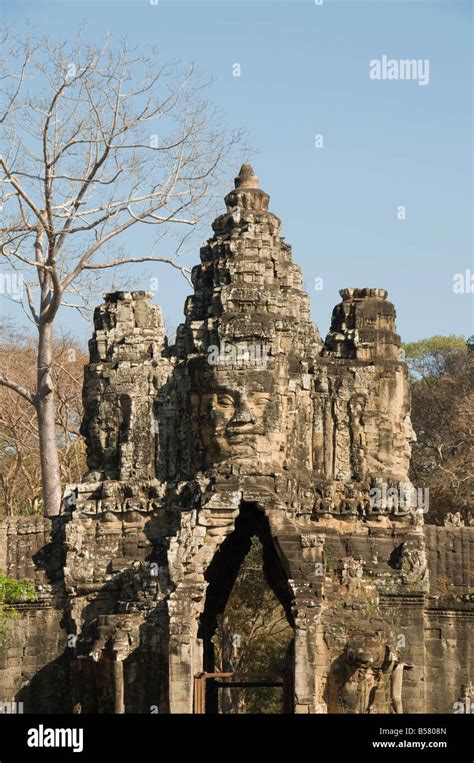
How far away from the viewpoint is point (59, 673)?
37.2 m

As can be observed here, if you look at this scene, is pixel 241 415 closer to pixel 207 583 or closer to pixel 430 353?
pixel 207 583

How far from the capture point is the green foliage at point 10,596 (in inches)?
1439

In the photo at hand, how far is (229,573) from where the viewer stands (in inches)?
1570

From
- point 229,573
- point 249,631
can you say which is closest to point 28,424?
point 249,631

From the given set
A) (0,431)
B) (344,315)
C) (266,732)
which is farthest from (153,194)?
(266,732)

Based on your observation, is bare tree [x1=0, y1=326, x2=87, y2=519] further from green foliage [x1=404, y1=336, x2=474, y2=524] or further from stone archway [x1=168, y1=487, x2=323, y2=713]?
stone archway [x1=168, y1=487, x2=323, y2=713]

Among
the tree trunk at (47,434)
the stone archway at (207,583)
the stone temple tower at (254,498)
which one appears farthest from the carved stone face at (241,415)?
the tree trunk at (47,434)

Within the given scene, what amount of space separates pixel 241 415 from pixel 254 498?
154 centimetres

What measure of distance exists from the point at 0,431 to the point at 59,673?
21497 millimetres

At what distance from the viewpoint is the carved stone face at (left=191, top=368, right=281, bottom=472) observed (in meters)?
36.6

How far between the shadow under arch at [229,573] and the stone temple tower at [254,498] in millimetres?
52

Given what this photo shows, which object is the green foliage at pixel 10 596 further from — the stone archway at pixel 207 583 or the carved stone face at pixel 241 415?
the carved stone face at pixel 241 415

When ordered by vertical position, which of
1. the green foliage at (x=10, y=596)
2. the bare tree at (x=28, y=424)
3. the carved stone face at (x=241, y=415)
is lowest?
the green foliage at (x=10, y=596)

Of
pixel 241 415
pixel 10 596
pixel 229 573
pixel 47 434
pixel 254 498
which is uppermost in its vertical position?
pixel 47 434
